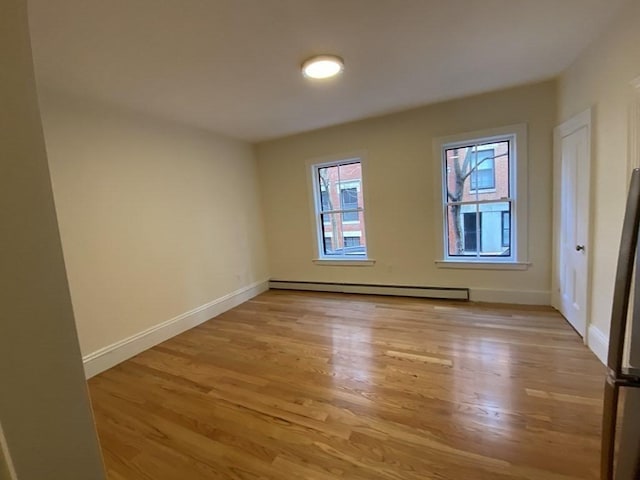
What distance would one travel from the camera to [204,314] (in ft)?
12.7

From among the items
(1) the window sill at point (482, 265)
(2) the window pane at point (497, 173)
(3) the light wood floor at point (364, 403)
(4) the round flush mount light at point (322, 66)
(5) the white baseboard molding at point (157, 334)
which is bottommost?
(3) the light wood floor at point (364, 403)

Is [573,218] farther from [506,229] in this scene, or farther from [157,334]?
[157,334]

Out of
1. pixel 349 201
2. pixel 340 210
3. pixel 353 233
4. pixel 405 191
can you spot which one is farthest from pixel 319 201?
pixel 405 191

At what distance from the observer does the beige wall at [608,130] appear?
198 cm

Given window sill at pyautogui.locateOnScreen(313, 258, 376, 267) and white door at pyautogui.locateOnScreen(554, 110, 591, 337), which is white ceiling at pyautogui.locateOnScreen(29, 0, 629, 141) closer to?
white door at pyautogui.locateOnScreen(554, 110, 591, 337)

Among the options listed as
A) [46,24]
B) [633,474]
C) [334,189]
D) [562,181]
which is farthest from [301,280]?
[633,474]

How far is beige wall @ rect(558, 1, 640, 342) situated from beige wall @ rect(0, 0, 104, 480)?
2928mm

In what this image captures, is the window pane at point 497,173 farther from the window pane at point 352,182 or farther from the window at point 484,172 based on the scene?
the window pane at point 352,182

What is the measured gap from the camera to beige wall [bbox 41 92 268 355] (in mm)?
2639

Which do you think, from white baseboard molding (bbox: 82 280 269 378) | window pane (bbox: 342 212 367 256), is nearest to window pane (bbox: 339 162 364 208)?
window pane (bbox: 342 212 367 256)

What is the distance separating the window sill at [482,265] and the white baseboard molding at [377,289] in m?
0.30

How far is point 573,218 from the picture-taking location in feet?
9.25

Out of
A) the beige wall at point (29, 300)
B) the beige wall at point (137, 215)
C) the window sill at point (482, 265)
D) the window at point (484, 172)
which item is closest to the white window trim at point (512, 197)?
the window sill at point (482, 265)

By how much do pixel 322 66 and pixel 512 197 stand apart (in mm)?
2656
